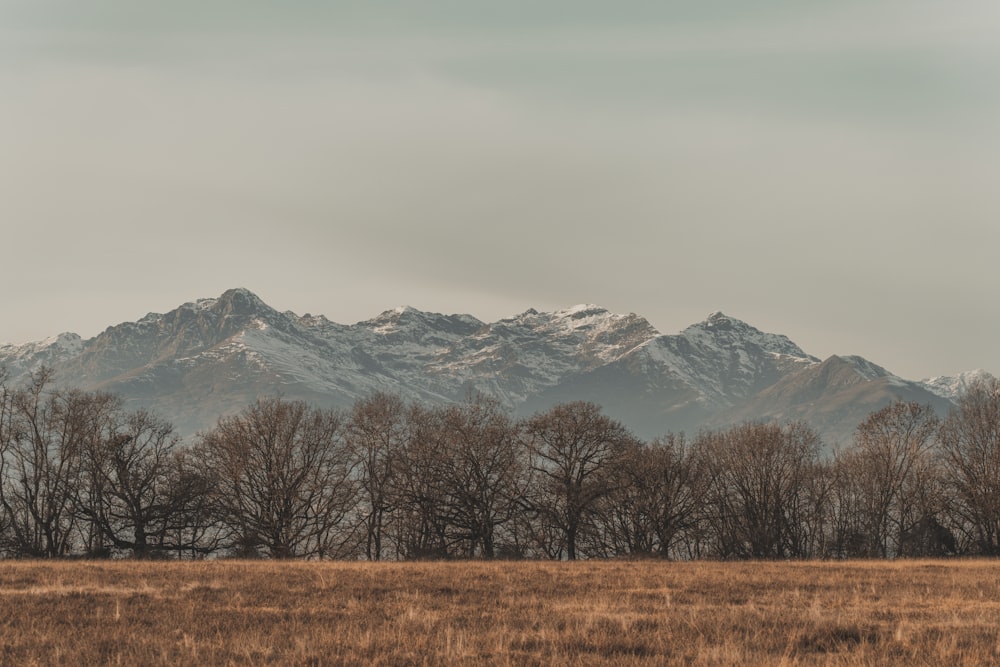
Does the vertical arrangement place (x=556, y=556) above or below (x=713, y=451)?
below

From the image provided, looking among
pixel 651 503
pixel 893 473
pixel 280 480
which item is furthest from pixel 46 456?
pixel 893 473

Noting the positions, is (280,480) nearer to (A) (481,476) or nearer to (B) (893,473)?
(A) (481,476)

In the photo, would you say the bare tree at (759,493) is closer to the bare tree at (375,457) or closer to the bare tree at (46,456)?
the bare tree at (375,457)

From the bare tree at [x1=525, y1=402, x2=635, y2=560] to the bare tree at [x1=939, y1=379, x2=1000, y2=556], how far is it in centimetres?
2888

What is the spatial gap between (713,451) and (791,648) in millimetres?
71839

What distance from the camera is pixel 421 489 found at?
68.2 m

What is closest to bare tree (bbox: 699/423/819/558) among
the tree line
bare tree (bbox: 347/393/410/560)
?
the tree line

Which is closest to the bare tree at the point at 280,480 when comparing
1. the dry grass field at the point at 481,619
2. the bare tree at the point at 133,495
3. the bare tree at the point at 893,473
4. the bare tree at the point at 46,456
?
the bare tree at the point at 133,495

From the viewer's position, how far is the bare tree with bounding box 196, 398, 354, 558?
63.6m

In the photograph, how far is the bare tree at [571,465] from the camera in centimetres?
6431

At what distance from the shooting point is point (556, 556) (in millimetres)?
64625

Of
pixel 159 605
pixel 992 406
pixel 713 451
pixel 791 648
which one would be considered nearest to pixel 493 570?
pixel 159 605

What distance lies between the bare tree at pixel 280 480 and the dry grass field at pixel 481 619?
110ft

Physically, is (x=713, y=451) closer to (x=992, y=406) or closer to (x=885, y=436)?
(x=885, y=436)
